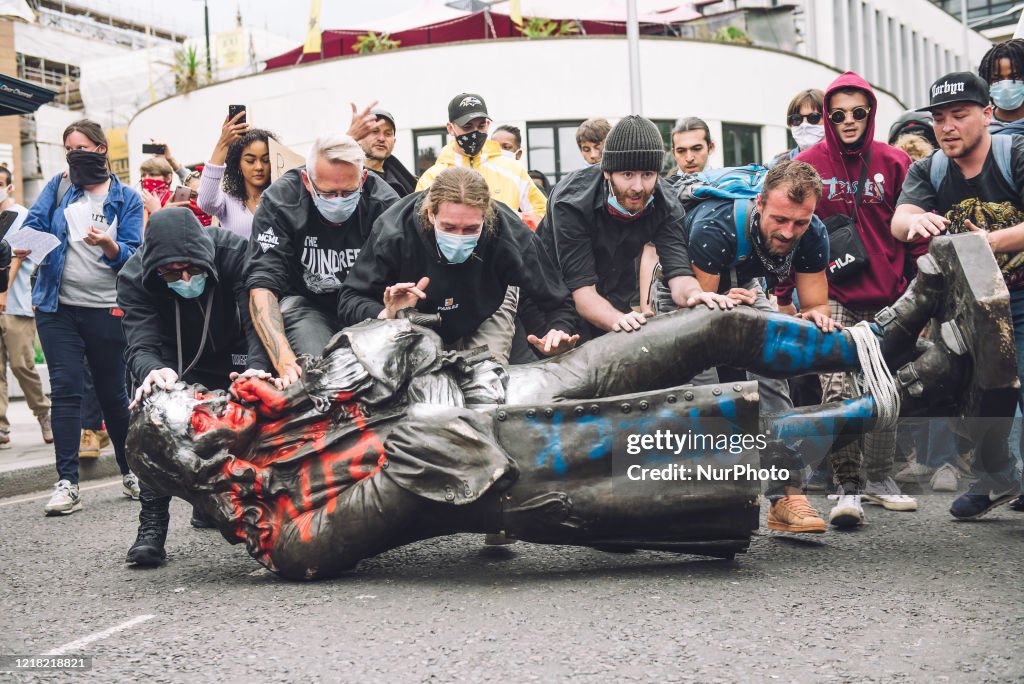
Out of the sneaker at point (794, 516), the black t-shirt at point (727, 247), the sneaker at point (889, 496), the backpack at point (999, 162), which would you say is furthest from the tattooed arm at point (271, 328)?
the backpack at point (999, 162)

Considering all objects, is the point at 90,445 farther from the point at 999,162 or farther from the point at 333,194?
the point at 999,162

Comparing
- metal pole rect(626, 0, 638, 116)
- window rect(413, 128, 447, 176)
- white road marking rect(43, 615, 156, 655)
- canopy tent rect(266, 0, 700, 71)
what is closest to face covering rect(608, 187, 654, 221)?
white road marking rect(43, 615, 156, 655)

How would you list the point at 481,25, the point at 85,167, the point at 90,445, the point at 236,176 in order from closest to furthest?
the point at 236,176 → the point at 85,167 → the point at 90,445 → the point at 481,25

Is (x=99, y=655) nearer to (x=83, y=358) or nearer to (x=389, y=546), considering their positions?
(x=389, y=546)

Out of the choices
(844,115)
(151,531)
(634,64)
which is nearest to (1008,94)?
(844,115)

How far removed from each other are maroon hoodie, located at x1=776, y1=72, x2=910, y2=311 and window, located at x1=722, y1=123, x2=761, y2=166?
19271 mm

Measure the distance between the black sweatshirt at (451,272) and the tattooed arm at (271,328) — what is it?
29cm

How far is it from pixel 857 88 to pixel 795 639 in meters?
3.27

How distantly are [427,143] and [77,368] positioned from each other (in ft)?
58.7

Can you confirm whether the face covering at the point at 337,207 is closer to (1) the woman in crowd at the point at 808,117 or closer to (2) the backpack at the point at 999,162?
(2) the backpack at the point at 999,162

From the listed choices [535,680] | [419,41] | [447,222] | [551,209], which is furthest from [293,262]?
[419,41]

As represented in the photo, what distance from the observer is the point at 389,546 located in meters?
3.91

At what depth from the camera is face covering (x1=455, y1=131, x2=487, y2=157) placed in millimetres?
6695

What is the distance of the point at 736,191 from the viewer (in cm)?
489
